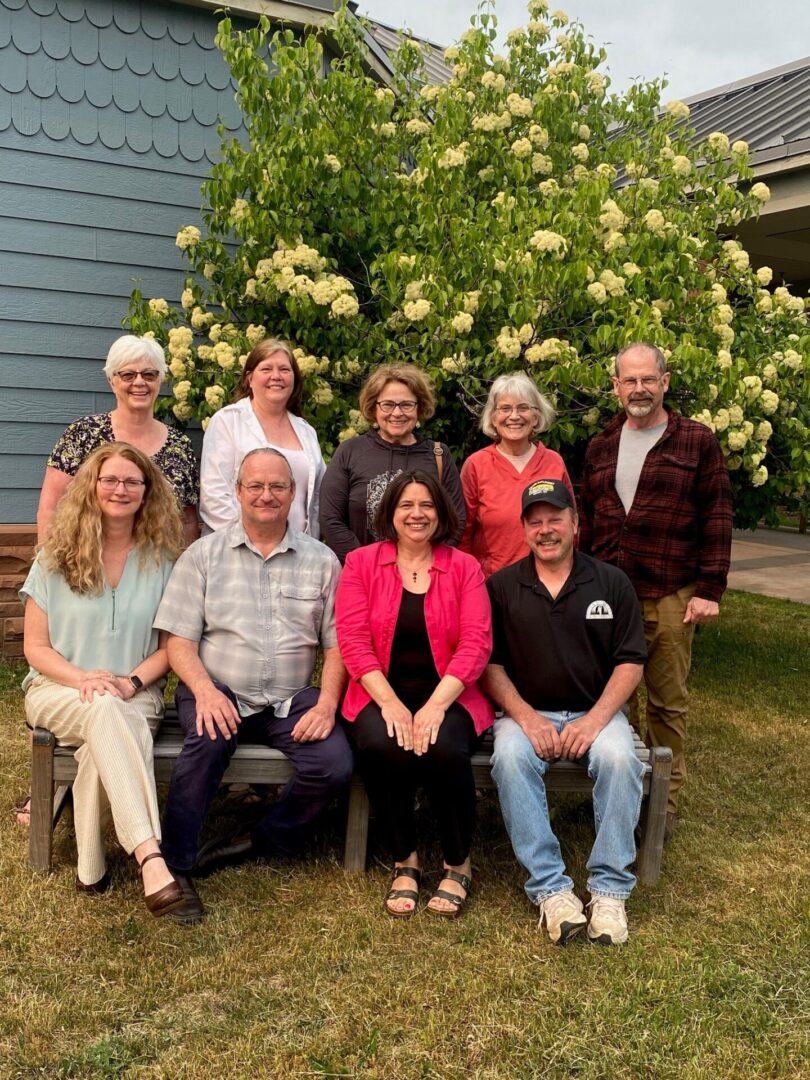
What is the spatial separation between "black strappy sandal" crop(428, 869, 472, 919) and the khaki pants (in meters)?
0.98

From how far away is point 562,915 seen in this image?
326cm

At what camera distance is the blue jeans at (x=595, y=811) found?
3383mm

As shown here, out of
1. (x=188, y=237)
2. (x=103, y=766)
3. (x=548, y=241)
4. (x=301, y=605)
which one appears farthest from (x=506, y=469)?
(x=188, y=237)

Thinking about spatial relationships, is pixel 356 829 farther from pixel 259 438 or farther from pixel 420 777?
pixel 259 438

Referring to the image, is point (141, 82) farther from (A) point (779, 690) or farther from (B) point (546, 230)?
(A) point (779, 690)

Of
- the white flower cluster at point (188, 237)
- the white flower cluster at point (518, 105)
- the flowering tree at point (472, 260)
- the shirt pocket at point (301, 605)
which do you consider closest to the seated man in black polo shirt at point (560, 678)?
the shirt pocket at point (301, 605)

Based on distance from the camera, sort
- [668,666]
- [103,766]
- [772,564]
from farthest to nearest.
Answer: [772,564], [668,666], [103,766]

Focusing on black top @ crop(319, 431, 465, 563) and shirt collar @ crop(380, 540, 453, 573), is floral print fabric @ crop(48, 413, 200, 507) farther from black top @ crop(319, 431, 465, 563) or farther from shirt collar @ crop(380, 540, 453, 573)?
shirt collar @ crop(380, 540, 453, 573)

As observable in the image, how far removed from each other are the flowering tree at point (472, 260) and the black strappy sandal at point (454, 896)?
2644mm

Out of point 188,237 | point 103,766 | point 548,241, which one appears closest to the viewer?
point 103,766

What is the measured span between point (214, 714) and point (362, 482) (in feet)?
3.86

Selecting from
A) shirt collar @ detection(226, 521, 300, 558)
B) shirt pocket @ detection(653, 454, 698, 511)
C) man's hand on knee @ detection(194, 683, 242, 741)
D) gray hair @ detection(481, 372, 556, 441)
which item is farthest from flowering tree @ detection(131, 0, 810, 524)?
man's hand on knee @ detection(194, 683, 242, 741)

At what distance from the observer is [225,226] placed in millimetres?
6109

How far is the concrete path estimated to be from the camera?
407 inches
